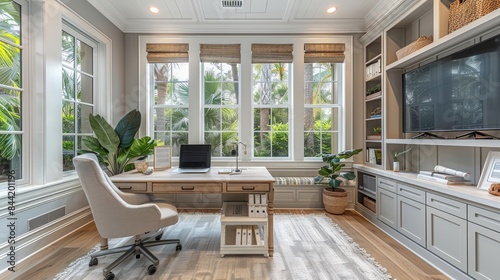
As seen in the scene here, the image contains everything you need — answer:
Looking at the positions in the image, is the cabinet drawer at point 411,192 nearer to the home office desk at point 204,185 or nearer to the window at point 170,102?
the home office desk at point 204,185

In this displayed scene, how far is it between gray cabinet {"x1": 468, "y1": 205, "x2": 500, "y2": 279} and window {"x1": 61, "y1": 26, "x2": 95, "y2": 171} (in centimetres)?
408

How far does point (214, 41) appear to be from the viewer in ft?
11.8

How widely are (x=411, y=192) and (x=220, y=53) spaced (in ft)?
10.5

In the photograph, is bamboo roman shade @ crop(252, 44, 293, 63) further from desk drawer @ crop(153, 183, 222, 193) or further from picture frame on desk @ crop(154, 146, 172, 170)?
desk drawer @ crop(153, 183, 222, 193)

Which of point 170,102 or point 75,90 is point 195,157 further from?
point 75,90

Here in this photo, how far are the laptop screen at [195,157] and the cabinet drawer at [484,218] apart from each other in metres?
2.50

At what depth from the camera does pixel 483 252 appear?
1.59 m

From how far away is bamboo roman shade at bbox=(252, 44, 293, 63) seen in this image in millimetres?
3564

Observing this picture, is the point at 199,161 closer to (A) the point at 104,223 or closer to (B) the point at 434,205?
(A) the point at 104,223

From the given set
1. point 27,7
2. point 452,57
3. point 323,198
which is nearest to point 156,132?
point 27,7

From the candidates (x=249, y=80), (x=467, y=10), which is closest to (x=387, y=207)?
(x=467, y=10)

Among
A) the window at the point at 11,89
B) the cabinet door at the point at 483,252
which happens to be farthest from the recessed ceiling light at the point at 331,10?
the window at the point at 11,89

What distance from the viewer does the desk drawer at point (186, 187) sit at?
7.02 feet

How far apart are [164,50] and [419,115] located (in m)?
3.67
